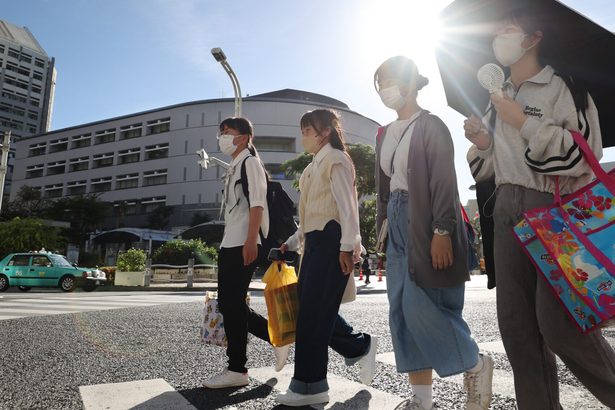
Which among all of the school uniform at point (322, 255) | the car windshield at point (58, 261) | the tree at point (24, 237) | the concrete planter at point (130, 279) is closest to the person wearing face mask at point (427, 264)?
the school uniform at point (322, 255)

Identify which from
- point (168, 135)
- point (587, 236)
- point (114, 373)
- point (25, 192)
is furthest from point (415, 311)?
point (25, 192)

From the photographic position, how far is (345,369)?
342cm

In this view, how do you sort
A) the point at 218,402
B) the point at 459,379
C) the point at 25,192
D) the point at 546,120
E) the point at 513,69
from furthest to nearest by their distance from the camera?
the point at 25,192, the point at 459,379, the point at 218,402, the point at 513,69, the point at 546,120

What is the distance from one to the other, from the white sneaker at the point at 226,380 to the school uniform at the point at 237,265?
38 mm

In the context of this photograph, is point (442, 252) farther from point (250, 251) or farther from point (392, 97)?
point (250, 251)

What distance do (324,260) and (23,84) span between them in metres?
107

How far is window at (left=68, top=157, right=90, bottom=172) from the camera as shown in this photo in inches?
2427

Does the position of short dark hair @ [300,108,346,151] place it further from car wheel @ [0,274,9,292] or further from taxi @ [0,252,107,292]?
car wheel @ [0,274,9,292]

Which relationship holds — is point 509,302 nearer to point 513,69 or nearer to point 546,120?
point 546,120

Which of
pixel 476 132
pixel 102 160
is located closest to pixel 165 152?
pixel 102 160

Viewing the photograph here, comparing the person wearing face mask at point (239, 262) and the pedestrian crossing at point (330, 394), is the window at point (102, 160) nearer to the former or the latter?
the person wearing face mask at point (239, 262)

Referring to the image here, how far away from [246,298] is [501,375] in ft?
5.95

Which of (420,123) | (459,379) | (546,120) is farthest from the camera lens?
(459,379)

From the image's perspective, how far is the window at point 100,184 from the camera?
196 ft
